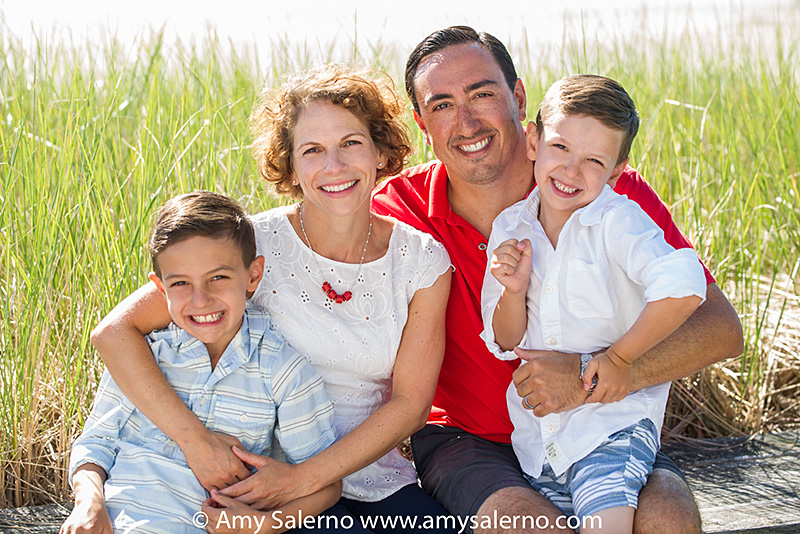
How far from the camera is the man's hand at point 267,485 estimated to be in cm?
210

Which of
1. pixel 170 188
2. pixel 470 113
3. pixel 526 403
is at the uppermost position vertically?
pixel 470 113

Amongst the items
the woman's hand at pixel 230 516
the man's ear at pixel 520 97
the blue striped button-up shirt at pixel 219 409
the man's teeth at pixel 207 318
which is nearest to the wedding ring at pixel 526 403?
the blue striped button-up shirt at pixel 219 409

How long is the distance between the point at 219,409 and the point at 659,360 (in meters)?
1.28

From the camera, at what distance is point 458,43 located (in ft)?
8.94

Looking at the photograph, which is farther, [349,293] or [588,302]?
[349,293]

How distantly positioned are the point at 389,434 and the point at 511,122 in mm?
1164

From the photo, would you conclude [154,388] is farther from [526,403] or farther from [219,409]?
[526,403]

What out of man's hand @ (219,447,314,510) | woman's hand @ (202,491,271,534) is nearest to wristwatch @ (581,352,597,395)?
man's hand @ (219,447,314,510)

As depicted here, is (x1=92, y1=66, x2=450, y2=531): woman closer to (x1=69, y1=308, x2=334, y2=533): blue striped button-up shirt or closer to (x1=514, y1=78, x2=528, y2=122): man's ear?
(x1=69, y1=308, x2=334, y2=533): blue striped button-up shirt

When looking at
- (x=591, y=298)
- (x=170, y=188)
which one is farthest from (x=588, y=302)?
(x=170, y=188)

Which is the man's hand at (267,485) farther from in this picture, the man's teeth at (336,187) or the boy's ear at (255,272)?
the man's teeth at (336,187)

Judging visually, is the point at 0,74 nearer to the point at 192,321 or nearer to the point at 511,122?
the point at 192,321

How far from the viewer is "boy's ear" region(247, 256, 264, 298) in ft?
7.48

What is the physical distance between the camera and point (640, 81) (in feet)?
16.2
